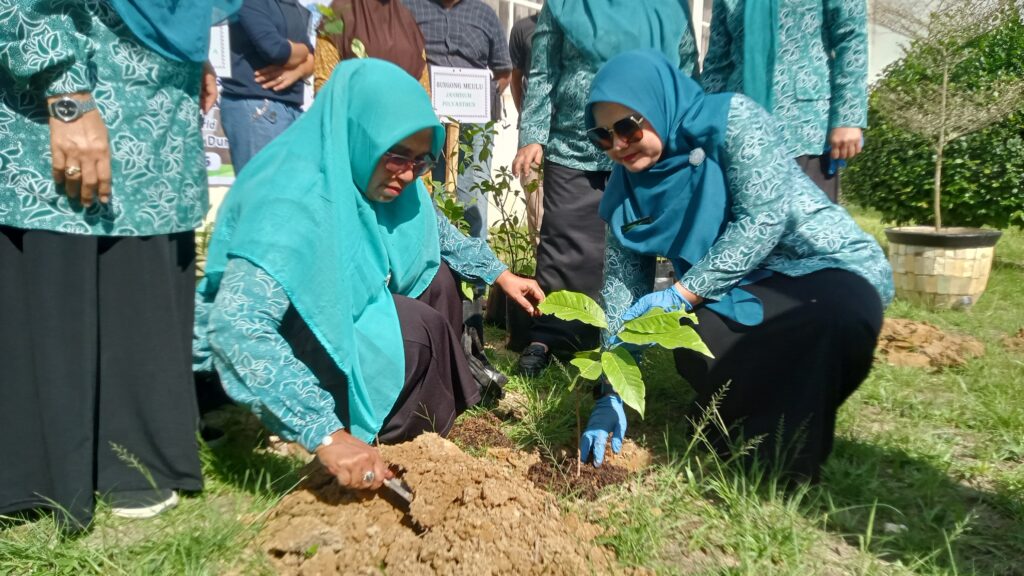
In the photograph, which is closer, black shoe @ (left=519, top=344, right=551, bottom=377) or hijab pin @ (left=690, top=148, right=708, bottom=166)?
hijab pin @ (left=690, top=148, right=708, bottom=166)

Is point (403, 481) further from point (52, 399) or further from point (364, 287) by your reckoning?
point (52, 399)

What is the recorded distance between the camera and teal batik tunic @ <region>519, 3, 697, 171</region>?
340 centimetres

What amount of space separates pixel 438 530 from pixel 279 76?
Result: 9.57 feet

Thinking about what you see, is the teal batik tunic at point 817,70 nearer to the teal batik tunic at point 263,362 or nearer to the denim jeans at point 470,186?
the denim jeans at point 470,186

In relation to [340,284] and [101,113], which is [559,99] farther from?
[101,113]

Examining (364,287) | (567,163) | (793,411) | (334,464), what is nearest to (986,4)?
(567,163)

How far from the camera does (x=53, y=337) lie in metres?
1.95

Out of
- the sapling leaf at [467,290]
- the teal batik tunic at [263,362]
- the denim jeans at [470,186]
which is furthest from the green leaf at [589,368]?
the denim jeans at [470,186]

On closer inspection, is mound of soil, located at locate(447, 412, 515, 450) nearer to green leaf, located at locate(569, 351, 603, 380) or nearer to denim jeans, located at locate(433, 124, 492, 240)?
green leaf, located at locate(569, 351, 603, 380)

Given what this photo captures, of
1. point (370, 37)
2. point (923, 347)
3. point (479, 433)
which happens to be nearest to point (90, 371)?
point (479, 433)

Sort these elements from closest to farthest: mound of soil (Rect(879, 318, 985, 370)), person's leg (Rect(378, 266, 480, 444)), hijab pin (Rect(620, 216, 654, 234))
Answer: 1. person's leg (Rect(378, 266, 480, 444))
2. hijab pin (Rect(620, 216, 654, 234))
3. mound of soil (Rect(879, 318, 985, 370))

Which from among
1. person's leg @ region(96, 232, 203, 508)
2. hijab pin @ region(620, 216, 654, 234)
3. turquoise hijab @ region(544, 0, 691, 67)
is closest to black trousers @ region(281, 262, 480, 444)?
person's leg @ region(96, 232, 203, 508)

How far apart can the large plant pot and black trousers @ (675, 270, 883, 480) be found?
293 cm

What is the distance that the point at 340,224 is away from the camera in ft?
6.97
